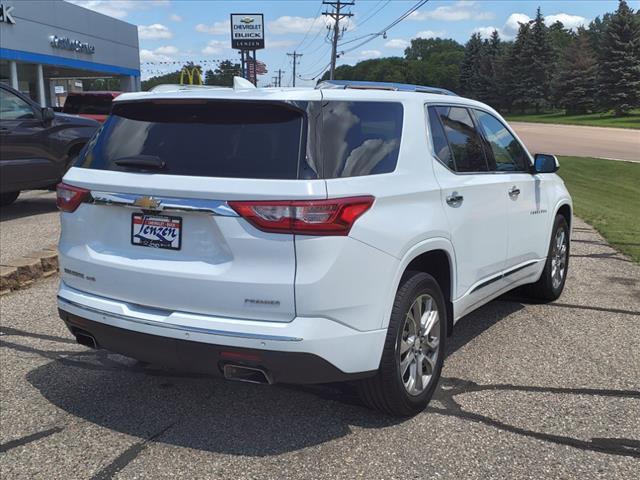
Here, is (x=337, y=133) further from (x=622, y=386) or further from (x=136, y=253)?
(x=622, y=386)

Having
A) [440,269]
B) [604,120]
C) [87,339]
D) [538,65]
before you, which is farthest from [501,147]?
[538,65]

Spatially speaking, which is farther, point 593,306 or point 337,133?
point 593,306

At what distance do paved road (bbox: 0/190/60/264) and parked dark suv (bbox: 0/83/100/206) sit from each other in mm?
507

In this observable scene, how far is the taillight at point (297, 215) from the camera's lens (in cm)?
302

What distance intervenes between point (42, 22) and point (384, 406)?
32.8m

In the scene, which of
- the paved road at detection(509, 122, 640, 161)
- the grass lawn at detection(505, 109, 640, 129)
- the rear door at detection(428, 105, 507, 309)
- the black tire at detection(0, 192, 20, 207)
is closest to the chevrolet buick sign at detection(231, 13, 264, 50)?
the grass lawn at detection(505, 109, 640, 129)

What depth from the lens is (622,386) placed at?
4242mm

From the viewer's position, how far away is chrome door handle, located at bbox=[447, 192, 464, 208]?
4.01m

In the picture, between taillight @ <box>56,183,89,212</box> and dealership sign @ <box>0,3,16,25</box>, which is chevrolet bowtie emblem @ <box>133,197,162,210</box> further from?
dealership sign @ <box>0,3,16,25</box>

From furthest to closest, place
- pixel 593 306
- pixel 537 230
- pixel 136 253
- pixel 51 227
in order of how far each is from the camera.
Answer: pixel 51 227, pixel 593 306, pixel 537 230, pixel 136 253

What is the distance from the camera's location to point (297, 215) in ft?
9.89

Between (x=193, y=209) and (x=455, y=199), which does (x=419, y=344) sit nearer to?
(x=455, y=199)

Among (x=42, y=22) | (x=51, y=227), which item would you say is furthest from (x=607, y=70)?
(x=51, y=227)

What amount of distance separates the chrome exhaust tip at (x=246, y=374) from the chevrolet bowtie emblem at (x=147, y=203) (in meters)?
0.88
